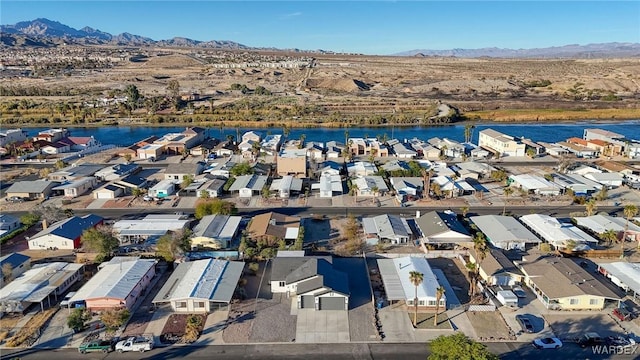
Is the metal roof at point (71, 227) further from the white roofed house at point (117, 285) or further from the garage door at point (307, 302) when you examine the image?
the garage door at point (307, 302)

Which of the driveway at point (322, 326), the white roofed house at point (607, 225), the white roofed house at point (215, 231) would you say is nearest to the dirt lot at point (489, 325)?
the driveway at point (322, 326)

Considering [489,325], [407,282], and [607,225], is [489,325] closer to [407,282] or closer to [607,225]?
[407,282]

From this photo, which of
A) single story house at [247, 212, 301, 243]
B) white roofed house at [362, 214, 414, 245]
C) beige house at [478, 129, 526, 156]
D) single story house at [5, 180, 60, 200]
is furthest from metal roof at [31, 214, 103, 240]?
beige house at [478, 129, 526, 156]

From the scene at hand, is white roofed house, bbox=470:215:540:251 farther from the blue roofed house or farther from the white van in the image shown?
the blue roofed house

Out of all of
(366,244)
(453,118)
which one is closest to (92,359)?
(366,244)

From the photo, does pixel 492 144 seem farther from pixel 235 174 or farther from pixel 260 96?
pixel 260 96

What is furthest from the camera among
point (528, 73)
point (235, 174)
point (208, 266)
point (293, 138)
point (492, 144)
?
point (528, 73)
